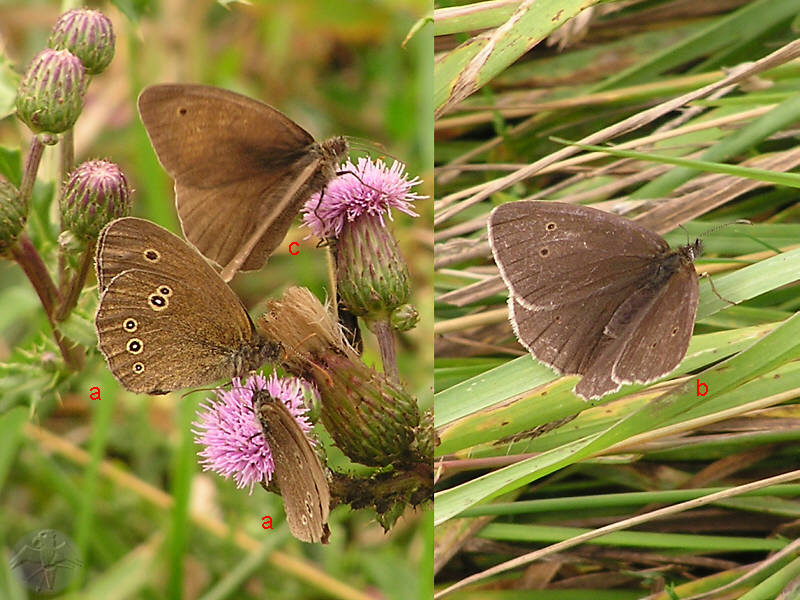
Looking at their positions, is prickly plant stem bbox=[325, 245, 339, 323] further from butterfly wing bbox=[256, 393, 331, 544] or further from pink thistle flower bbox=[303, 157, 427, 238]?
butterfly wing bbox=[256, 393, 331, 544]

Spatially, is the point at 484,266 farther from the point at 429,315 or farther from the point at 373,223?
the point at 429,315

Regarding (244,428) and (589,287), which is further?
→ (589,287)

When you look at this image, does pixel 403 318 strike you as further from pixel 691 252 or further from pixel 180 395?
pixel 180 395

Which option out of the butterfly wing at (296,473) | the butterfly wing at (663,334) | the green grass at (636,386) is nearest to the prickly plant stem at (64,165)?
the butterfly wing at (296,473)

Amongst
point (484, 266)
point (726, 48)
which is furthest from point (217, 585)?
point (726, 48)

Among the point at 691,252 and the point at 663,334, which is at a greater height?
the point at 691,252

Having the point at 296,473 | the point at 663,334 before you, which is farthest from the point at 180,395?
the point at 663,334

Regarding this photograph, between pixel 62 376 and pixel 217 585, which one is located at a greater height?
pixel 62 376

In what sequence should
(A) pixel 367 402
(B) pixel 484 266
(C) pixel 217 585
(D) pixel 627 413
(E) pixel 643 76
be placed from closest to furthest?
(A) pixel 367 402
(D) pixel 627 413
(B) pixel 484 266
(E) pixel 643 76
(C) pixel 217 585
